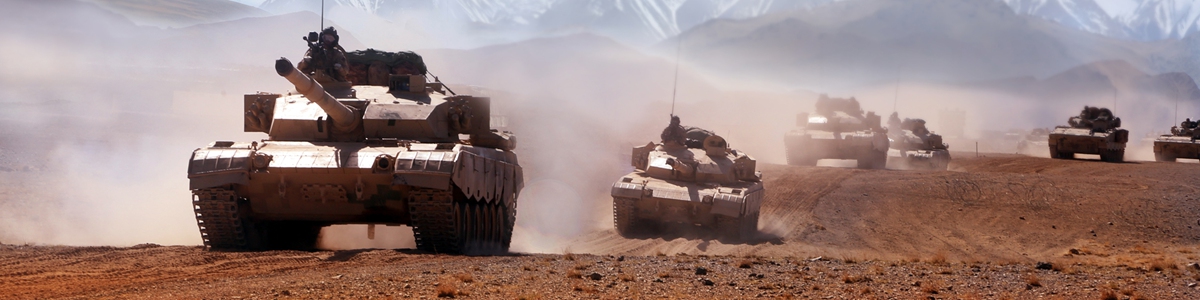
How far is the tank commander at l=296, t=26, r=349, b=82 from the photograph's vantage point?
58.2 ft

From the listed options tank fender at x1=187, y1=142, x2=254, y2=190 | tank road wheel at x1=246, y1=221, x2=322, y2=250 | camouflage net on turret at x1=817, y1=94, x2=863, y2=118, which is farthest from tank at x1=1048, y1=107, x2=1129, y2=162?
tank fender at x1=187, y1=142, x2=254, y2=190

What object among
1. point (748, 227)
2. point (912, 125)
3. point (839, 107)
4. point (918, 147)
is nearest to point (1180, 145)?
point (912, 125)

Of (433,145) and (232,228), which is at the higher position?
(433,145)

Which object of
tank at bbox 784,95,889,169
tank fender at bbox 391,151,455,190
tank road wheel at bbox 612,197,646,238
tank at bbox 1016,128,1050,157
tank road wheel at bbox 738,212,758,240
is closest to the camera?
tank fender at bbox 391,151,455,190

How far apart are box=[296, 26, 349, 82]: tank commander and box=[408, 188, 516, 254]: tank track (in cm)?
323

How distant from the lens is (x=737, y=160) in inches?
893

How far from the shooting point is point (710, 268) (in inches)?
475

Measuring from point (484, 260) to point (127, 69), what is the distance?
29.6 metres

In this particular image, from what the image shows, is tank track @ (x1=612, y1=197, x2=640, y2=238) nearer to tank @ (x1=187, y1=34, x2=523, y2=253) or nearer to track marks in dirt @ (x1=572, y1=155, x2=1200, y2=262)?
track marks in dirt @ (x1=572, y1=155, x2=1200, y2=262)

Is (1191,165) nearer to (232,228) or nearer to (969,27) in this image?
(232,228)

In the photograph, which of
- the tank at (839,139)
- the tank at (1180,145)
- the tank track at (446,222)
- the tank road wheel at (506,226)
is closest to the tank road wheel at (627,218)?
the tank road wheel at (506,226)

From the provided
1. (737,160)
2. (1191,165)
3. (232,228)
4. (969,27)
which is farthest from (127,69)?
(969,27)

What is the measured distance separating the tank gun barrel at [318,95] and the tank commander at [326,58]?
80.6 inches

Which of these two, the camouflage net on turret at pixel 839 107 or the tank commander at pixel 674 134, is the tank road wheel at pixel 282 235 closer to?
the tank commander at pixel 674 134
